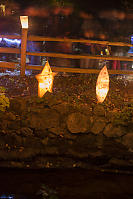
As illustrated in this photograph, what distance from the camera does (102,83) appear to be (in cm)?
600

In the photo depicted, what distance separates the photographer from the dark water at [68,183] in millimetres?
4629

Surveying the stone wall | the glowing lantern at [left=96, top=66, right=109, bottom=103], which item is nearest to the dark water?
the stone wall

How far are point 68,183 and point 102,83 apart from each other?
2.40 m

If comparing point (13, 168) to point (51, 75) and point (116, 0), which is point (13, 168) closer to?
point (51, 75)

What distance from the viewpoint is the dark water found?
4629mm

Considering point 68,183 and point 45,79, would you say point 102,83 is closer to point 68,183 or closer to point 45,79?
point 45,79

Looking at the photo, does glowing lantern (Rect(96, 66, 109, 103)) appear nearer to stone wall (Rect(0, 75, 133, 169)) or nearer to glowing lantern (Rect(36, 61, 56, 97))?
stone wall (Rect(0, 75, 133, 169))

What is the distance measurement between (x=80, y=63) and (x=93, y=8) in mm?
2468

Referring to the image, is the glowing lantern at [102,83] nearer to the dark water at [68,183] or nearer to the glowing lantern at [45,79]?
the glowing lantern at [45,79]

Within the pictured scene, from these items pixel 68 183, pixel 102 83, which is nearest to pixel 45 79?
pixel 102 83

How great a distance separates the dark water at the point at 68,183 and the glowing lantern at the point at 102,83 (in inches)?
70.9

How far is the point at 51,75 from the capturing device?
6.04 metres

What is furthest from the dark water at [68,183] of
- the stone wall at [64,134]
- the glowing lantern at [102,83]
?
the glowing lantern at [102,83]

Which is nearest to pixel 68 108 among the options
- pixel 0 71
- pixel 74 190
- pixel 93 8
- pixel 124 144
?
pixel 124 144
